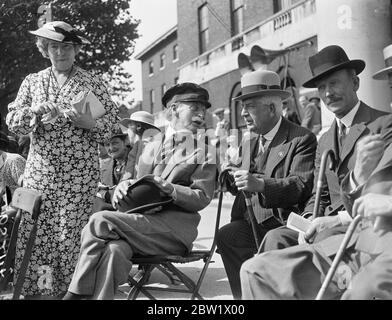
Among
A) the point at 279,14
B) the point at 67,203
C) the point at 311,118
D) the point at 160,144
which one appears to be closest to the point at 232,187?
the point at 160,144

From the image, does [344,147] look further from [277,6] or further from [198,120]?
[277,6]

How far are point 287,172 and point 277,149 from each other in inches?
6.6

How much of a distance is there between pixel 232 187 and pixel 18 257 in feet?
5.11

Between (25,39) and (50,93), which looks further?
(25,39)

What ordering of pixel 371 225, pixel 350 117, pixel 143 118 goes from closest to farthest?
pixel 371 225
pixel 350 117
pixel 143 118

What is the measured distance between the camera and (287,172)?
9.50 feet

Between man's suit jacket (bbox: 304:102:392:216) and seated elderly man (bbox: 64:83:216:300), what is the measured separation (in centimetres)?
74

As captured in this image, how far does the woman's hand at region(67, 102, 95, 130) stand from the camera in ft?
10.2

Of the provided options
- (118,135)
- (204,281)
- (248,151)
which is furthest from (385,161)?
(118,135)

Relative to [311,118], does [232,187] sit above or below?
below

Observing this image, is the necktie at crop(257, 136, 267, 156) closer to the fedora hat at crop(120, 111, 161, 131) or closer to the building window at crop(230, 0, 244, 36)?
the fedora hat at crop(120, 111, 161, 131)

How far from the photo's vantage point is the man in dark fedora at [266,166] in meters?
2.82

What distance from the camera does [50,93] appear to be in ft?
10.8

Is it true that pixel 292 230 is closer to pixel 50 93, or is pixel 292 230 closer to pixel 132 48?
pixel 50 93
